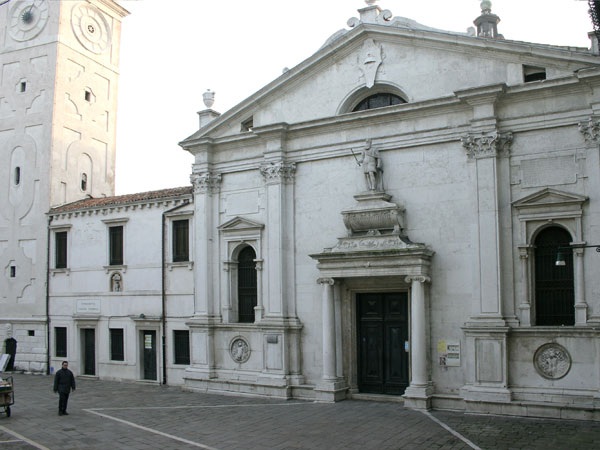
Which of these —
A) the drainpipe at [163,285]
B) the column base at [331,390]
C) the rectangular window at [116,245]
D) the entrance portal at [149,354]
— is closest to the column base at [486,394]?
the column base at [331,390]

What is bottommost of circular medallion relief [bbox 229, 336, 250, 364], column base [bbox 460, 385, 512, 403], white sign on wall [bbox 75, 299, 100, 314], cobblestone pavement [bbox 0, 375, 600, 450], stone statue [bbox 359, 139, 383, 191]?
cobblestone pavement [bbox 0, 375, 600, 450]

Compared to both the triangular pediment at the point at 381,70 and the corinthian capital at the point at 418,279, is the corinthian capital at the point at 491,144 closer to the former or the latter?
the triangular pediment at the point at 381,70

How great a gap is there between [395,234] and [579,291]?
16.9 ft

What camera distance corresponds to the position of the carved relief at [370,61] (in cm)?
1978

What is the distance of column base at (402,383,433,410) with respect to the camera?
17.4 meters

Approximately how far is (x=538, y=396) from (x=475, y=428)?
2.41 m

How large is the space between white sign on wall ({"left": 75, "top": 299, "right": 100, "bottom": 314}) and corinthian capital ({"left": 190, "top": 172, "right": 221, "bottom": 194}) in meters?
7.73

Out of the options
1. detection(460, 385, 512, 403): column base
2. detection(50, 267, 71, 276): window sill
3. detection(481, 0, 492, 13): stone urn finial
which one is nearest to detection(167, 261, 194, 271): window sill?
detection(50, 267, 71, 276): window sill

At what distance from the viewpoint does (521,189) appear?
17250mm

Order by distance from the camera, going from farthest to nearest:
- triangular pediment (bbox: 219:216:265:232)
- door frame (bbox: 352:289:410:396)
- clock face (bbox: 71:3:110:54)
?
1. clock face (bbox: 71:3:110:54)
2. triangular pediment (bbox: 219:216:265:232)
3. door frame (bbox: 352:289:410:396)

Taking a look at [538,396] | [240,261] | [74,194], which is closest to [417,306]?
[538,396]

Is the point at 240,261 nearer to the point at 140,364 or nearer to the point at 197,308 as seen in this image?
the point at 197,308

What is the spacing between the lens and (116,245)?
2658cm

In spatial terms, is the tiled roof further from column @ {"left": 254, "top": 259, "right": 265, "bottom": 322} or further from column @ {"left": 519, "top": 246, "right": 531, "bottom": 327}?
column @ {"left": 519, "top": 246, "right": 531, "bottom": 327}
